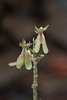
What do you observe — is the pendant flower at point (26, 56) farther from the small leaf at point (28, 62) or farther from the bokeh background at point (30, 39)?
the bokeh background at point (30, 39)

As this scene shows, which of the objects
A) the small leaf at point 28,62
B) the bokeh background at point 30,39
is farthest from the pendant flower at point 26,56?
the bokeh background at point 30,39

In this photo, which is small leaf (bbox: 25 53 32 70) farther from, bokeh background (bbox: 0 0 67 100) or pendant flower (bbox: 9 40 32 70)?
bokeh background (bbox: 0 0 67 100)

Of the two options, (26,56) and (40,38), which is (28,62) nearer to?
(26,56)

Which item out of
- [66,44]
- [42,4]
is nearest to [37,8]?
[42,4]

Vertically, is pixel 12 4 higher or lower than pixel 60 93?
higher

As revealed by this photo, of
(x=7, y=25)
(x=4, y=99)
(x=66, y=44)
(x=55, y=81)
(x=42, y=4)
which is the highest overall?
(x=42, y=4)

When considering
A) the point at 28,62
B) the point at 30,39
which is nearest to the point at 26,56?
the point at 28,62

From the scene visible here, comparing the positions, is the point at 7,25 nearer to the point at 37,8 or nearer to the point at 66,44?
the point at 37,8

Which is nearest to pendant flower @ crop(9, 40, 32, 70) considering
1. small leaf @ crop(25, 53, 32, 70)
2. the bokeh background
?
small leaf @ crop(25, 53, 32, 70)
